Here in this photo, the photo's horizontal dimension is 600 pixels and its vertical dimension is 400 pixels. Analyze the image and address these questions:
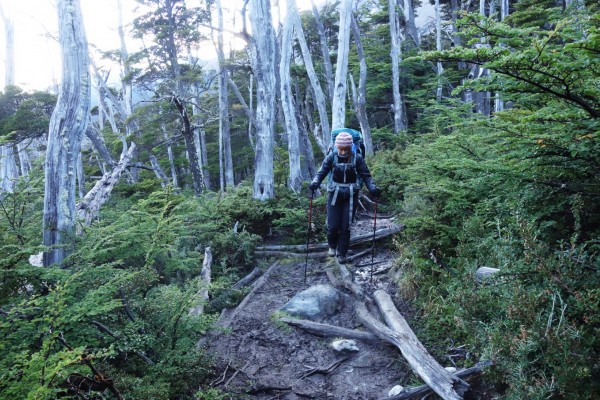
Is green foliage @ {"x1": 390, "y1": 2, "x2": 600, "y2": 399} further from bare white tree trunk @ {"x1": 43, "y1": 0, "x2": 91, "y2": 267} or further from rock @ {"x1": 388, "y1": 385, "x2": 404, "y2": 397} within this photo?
bare white tree trunk @ {"x1": 43, "y1": 0, "x2": 91, "y2": 267}

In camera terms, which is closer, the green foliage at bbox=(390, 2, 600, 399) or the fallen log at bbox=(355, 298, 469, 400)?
the green foliage at bbox=(390, 2, 600, 399)

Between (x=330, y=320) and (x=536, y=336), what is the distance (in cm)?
281

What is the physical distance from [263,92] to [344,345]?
25.8 feet

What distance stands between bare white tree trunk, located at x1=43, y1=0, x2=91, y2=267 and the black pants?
3747mm

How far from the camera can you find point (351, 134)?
5805mm

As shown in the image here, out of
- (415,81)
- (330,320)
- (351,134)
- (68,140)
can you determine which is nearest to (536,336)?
(330,320)

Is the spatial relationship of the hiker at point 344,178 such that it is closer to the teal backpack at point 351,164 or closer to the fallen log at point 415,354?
the teal backpack at point 351,164

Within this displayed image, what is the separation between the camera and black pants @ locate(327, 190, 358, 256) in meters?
6.04

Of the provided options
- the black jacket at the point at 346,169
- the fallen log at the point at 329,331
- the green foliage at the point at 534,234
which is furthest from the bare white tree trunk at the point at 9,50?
the green foliage at the point at 534,234

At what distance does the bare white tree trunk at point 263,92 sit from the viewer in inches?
399

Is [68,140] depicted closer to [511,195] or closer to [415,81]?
[511,195]

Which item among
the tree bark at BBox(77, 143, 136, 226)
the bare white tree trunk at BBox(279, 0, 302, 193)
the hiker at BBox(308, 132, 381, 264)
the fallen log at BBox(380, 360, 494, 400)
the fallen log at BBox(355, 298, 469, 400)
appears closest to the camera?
the fallen log at BBox(355, 298, 469, 400)

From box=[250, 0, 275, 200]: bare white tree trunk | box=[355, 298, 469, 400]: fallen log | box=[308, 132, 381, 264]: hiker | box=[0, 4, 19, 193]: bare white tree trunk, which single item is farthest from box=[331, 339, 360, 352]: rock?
box=[0, 4, 19, 193]: bare white tree trunk

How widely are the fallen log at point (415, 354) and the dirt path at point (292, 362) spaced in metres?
0.18
